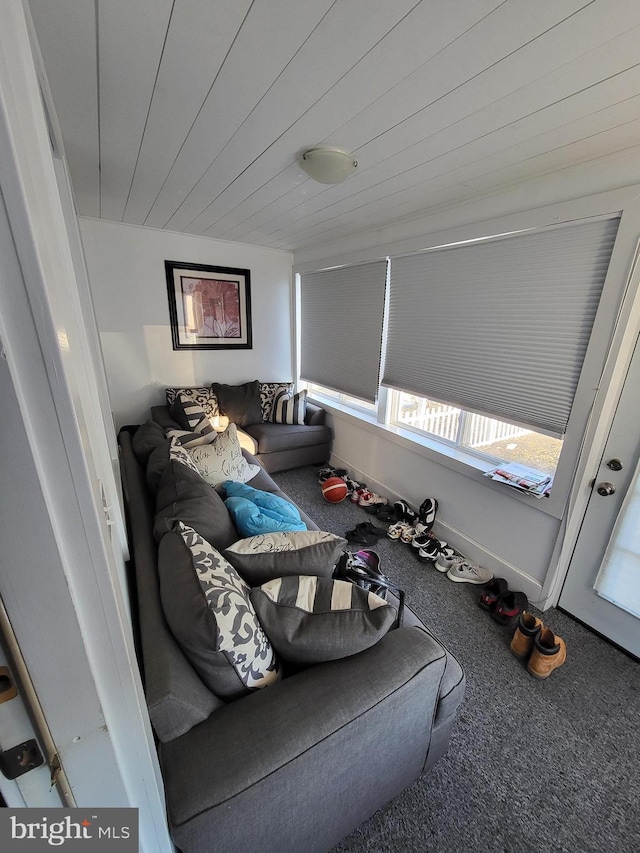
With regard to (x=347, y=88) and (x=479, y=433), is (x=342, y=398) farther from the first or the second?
(x=347, y=88)

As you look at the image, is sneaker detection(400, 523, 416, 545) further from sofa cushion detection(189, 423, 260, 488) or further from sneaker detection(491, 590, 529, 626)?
sofa cushion detection(189, 423, 260, 488)

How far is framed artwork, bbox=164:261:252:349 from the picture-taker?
3.18 m

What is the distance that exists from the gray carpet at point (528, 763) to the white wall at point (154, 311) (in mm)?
3012

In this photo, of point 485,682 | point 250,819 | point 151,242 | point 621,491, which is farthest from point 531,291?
point 151,242

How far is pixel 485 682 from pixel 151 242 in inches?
152

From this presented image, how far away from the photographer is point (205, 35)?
901mm

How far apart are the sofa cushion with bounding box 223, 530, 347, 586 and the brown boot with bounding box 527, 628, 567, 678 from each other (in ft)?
3.82

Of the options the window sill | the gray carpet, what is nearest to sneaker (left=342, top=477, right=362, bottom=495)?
the window sill

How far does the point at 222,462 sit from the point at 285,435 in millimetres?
1406

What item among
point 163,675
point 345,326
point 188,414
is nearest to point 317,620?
point 163,675

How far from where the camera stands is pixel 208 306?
11.0ft

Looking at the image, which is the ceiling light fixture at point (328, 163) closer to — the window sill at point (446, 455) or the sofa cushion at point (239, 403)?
the window sill at point (446, 455)

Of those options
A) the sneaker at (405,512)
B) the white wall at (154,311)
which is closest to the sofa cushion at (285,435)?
the white wall at (154,311)

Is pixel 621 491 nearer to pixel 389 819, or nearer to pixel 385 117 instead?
pixel 389 819
